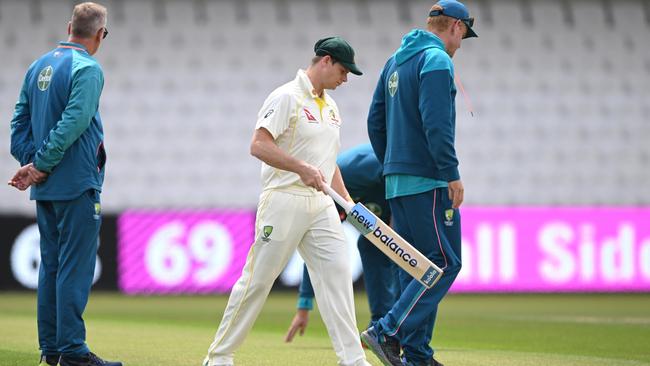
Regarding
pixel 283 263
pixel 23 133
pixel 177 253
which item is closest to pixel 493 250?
pixel 177 253

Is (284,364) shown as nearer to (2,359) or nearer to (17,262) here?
(2,359)

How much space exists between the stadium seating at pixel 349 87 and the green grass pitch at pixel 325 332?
3.24 m

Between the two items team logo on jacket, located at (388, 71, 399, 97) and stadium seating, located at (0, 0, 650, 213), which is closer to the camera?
team logo on jacket, located at (388, 71, 399, 97)

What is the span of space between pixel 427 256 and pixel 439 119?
78 cm

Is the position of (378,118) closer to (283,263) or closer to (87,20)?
(283,263)

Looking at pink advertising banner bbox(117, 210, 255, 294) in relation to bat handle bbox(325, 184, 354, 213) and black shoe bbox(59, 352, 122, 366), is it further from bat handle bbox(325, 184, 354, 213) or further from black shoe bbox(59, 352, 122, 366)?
bat handle bbox(325, 184, 354, 213)

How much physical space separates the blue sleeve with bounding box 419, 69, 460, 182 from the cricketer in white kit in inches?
16.6

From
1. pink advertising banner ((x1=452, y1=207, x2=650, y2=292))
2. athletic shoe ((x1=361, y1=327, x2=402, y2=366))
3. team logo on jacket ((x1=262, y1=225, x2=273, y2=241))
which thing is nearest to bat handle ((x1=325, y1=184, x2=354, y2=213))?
team logo on jacket ((x1=262, y1=225, x2=273, y2=241))

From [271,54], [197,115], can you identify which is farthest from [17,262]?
[271,54]

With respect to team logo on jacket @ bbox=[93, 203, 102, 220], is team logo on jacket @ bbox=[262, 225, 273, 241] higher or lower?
lower

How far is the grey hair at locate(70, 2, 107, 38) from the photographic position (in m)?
6.08

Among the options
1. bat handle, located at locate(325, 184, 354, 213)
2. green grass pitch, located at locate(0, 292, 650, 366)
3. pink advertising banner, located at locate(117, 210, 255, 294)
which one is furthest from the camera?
pink advertising banner, located at locate(117, 210, 255, 294)

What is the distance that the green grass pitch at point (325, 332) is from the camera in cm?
765

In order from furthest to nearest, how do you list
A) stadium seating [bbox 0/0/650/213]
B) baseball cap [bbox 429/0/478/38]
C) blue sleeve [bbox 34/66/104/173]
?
1. stadium seating [bbox 0/0/650/213]
2. baseball cap [bbox 429/0/478/38]
3. blue sleeve [bbox 34/66/104/173]
